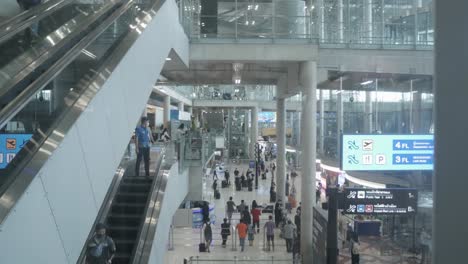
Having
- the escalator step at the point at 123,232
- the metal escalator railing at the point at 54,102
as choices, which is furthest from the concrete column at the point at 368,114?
the metal escalator railing at the point at 54,102

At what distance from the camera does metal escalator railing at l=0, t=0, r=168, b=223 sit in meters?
3.23

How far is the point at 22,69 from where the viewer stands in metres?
3.71

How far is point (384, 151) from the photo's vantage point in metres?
11.9

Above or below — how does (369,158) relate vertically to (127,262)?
above

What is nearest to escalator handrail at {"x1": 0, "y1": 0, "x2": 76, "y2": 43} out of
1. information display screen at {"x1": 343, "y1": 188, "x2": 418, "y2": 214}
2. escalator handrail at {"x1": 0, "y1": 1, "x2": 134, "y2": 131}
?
escalator handrail at {"x1": 0, "y1": 1, "x2": 134, "y2": 131}

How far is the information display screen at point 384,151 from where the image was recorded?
11.8 metres

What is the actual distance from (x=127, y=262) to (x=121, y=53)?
3.31 metres

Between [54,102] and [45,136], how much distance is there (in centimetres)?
50

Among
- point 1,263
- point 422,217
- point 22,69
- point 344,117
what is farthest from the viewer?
point 344,117

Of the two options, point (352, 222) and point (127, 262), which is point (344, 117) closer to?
point (352, 222)

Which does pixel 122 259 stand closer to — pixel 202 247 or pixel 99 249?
pixel 99 249

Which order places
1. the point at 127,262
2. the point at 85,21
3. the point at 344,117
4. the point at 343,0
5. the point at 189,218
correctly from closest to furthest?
1. the point at 85,21
2. the point at 127,262
3. the point at 189,218
4. the point at 343,0
5. the point at 344,117

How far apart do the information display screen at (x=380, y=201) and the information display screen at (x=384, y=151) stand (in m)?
1.76

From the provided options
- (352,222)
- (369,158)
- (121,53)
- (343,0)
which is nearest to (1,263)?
(121,53)
